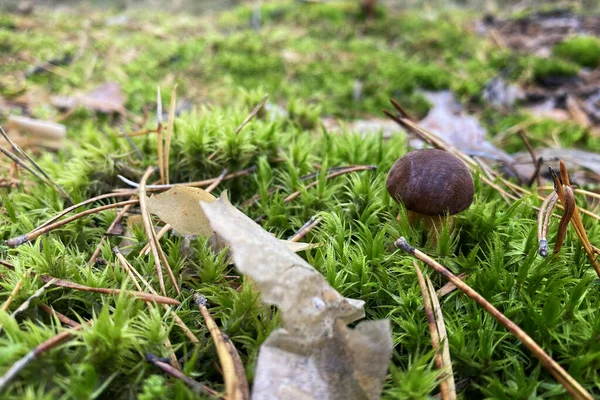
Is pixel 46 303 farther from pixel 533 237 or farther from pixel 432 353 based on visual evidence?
pixel 533 237

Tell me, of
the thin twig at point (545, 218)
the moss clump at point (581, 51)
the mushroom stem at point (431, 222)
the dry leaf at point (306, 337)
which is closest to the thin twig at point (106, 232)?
the dry leaf at point (306, 337)

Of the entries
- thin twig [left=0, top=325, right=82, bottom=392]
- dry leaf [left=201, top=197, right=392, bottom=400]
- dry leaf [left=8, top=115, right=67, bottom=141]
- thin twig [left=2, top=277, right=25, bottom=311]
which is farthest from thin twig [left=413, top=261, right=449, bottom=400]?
dry leaf [left=8, top=115, right=67, bottom=141]

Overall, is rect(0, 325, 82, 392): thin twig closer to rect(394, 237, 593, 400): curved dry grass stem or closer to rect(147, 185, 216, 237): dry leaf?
rect(147, 185, 216, 237): dry leaf

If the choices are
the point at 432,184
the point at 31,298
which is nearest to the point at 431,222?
the point at 432,184

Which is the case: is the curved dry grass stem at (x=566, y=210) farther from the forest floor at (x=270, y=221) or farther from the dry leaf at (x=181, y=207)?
the dry leaf at (x=181, y=207)

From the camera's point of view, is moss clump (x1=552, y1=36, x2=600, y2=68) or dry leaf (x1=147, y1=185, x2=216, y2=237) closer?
dry leaf (x1=147, y1=185, x2=216, y2=237)

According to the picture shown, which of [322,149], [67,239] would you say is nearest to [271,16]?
[322,149]
